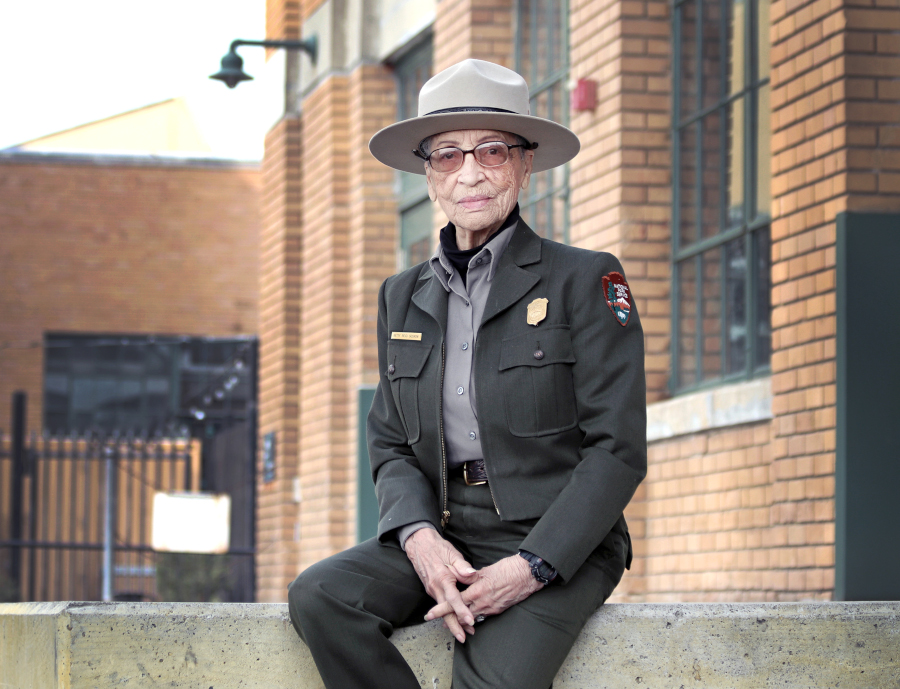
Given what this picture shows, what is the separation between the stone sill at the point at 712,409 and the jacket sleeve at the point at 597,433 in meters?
2.61

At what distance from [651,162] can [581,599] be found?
4102mm

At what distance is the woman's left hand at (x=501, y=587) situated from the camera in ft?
10.3

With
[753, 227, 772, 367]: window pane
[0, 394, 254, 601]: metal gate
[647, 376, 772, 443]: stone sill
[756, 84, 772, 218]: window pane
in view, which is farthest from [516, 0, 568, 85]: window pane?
[0, 394, 254, 601]: metal gate

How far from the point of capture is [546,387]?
3.33m

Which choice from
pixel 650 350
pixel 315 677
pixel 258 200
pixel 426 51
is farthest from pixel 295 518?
pixel 258 200

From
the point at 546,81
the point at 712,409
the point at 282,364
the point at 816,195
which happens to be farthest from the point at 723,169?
the point at 282,364

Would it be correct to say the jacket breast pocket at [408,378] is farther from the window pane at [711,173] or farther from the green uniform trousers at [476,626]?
the window pane at [711,173]

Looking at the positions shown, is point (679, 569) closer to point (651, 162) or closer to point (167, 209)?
point (651, 162)

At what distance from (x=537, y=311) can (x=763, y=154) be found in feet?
10.8

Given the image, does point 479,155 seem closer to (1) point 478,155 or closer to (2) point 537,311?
(1) point 478,155

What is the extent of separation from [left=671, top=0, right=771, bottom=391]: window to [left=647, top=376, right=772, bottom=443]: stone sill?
21cm

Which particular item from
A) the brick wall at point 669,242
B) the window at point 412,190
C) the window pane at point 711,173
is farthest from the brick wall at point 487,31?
the window pane at point 711,173

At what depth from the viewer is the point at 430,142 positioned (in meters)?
3.60

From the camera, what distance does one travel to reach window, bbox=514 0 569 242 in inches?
311
